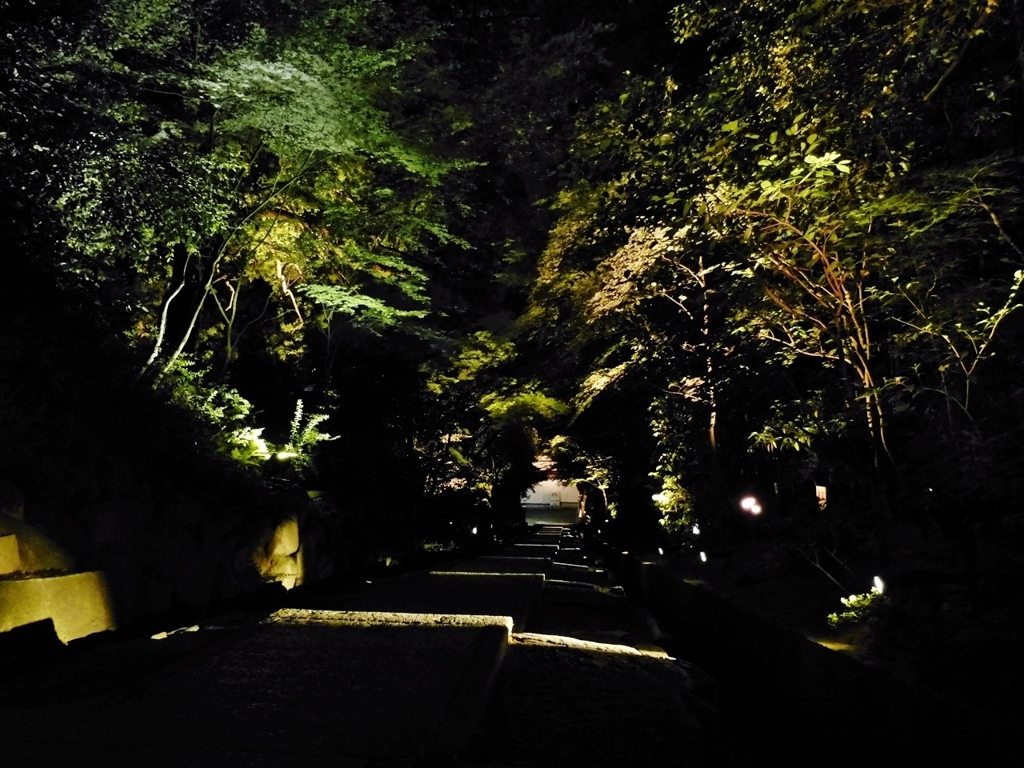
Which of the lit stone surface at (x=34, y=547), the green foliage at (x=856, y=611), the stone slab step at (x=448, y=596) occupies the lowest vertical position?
the stone slab step at (x=448, y=596)

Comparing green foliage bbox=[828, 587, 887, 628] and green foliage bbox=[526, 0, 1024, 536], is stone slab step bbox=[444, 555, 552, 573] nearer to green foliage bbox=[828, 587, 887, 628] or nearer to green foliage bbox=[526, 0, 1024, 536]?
green foliage bbox=[526, 0, 1024, 536]

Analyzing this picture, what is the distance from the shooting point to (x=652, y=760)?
338cm

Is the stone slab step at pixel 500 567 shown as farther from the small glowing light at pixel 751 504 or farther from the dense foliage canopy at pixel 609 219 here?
the small glowing light at pixel 751 504

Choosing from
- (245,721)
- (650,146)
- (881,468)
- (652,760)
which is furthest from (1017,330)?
(245,721)

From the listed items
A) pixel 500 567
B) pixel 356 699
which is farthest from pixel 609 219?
pixel 500 567

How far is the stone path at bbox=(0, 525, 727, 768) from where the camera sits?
9.91 feet

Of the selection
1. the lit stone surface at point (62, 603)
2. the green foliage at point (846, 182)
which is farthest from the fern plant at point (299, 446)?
the green foliage at point (846, 182)

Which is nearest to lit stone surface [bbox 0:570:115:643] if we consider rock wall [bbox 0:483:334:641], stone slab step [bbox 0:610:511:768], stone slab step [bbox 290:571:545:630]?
Answer: rock wall [bbox 0:483:334:641]

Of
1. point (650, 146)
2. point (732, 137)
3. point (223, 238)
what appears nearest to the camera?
point (732, 137)

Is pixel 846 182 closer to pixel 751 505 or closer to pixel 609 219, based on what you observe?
pixel 609 219

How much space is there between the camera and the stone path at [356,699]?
119 inches

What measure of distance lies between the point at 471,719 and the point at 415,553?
13.2 m

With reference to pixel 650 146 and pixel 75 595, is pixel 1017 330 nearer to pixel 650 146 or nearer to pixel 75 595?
pixel 650 146

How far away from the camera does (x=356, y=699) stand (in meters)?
3.76
